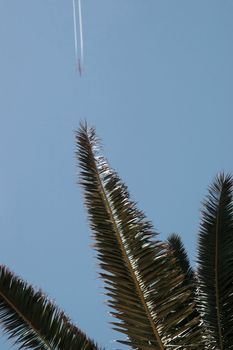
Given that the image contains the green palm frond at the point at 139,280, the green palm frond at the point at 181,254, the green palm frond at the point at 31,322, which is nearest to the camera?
the green palm frond at the point at 139,280

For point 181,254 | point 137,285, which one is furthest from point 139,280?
point 181,254

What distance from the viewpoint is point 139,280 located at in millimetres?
4895

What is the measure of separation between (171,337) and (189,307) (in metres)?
0.29

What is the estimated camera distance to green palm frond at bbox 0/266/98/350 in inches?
226

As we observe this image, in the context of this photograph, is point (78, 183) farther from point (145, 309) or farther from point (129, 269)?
point (145, 309)

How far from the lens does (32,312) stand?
5.82 m

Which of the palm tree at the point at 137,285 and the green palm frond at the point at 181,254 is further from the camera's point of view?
the green palm frond at the point at 181,254

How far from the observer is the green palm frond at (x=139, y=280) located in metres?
4.82

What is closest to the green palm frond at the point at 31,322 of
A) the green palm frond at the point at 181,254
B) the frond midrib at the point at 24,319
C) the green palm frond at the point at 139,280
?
the frond midrib at the point at 24,319

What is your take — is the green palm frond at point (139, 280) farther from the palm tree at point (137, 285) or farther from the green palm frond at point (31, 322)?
the green palm frond at point (31, 322)

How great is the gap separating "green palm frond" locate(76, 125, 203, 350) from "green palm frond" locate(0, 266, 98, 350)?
3.67ft

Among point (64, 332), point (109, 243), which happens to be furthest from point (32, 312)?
point (109, 243)

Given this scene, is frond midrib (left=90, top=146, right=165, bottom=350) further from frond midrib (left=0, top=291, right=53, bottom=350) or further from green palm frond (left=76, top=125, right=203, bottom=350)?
frond midrib (left=0, top=291, right=53, bottom=350)

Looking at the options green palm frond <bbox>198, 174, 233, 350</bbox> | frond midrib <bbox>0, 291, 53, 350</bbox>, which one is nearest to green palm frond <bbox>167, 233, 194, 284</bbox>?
green palm frond <bbox>198, 174, 233, 350</bbox>
